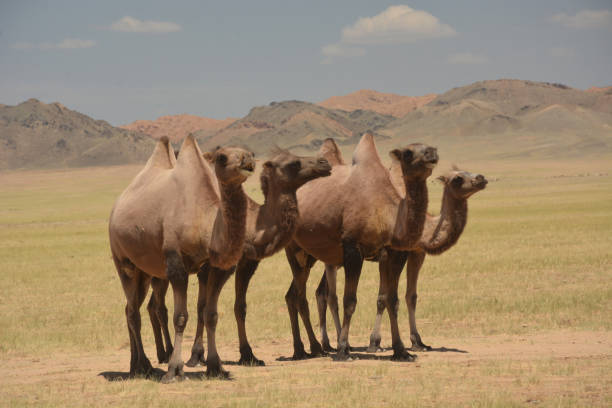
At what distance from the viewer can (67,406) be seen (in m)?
8.49

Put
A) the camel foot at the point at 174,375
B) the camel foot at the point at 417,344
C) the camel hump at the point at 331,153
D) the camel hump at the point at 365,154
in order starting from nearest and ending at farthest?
the camel foot at the point at 174,375
the camel foot at the point at 417,344
the camel hump at the point at 365,154
the camel hump at the point at 331,153

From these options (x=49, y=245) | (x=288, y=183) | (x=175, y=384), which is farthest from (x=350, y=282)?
(x=49, y=245)

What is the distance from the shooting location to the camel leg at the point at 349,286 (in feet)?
37.6

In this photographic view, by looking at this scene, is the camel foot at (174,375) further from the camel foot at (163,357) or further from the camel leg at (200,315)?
the camel foot at (163,357)

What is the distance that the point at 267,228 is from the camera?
10.0m

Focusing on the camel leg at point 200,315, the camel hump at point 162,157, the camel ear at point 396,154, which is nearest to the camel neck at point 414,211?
the camel ear at point 396,154

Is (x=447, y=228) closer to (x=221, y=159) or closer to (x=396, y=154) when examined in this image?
(x=396, y=154)

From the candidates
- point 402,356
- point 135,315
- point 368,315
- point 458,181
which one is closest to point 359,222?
point 458,181

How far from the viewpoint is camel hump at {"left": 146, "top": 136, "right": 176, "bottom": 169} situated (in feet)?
39.5

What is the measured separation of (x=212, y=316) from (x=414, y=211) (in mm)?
3167

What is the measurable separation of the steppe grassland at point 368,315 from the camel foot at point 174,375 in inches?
9.1

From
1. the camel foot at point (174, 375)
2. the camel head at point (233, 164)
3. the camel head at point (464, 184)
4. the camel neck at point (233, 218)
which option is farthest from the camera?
the camel head at point (464, 184)

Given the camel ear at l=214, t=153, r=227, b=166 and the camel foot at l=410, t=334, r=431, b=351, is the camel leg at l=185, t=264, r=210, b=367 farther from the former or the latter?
the camel foot at l=410, t=334, r=431, b=351

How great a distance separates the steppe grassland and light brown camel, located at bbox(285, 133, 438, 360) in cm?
94
